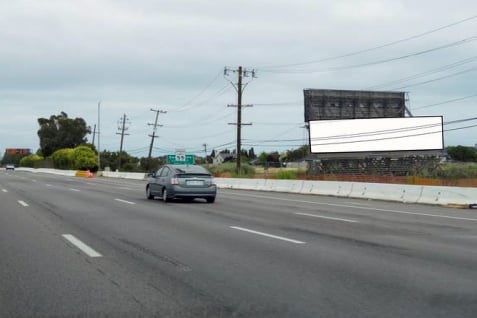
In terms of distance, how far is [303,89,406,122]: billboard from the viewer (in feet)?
228

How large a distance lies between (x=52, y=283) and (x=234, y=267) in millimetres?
2554

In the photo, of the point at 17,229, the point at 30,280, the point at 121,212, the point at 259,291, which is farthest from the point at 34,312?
the point at 121,212

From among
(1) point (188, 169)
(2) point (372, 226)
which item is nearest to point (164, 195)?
(1) point (188, 169)

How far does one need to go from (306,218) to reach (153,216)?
4.19 m

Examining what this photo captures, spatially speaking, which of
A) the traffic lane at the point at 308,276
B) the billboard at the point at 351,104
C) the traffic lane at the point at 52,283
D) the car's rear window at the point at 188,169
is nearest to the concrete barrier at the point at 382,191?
the car's rear window at the point at 188,169

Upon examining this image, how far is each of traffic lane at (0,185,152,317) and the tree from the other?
15217 centimetres

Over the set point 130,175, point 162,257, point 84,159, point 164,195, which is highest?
point 84,159

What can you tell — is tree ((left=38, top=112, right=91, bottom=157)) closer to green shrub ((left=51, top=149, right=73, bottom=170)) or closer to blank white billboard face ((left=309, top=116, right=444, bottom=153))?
green shrub ((left=51, top=149, right=73, bottom=170))

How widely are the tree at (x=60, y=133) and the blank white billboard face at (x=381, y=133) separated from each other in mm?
100289

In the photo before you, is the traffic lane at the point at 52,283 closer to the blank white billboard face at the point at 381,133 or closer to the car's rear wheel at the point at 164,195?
the car's rear wheel at the point at 164,195

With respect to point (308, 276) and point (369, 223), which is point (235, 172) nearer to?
point (369, 223)

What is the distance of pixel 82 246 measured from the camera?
11.0m

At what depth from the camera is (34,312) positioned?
6.40 metres

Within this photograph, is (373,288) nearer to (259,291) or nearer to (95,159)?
(259,291)
